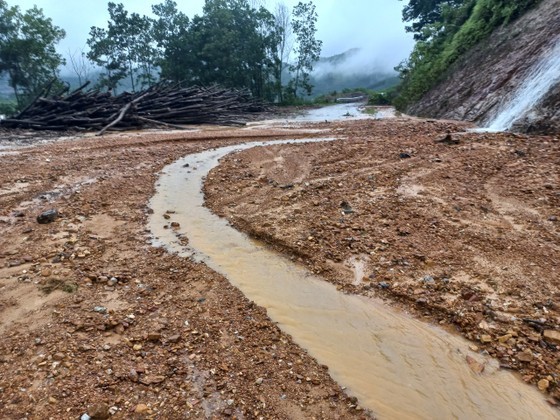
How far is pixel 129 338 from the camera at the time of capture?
8.41ft

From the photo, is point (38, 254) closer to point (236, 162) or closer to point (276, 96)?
point (236, 162)

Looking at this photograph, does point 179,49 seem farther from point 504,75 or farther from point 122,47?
point 504,75

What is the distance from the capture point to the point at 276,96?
3422 cm

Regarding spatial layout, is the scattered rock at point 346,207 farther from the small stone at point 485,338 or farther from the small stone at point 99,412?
the small stone at point 99,412

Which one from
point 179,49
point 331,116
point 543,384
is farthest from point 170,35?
point 543,384

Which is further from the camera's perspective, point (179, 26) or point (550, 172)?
point (179, 26)

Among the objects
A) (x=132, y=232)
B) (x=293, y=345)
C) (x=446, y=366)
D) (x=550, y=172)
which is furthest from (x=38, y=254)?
(x=550, y=172)

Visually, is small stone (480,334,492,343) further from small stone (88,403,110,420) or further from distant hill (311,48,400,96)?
distant hill (311,48,400,96)

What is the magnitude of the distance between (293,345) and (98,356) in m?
1.34

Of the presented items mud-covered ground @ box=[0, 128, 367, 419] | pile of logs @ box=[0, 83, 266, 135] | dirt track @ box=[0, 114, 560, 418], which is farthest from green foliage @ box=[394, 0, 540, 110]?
mud-covered ground @ box=[0, 128, 367, 419]

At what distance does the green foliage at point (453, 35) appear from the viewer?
46.3 ft

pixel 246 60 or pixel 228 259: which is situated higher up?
pixel 246 60

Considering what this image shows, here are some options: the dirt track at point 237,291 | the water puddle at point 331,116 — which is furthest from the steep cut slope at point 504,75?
the water puddle at point 331,116

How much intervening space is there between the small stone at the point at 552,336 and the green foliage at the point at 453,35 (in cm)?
1515
